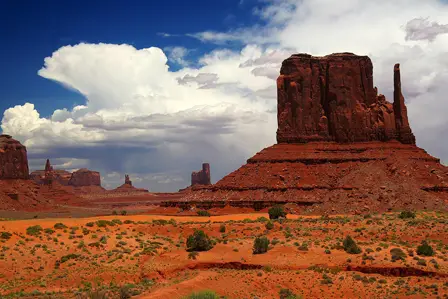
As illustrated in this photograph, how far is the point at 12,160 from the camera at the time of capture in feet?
449

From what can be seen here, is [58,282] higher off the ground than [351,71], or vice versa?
[351,71]

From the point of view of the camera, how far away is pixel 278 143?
91.4m

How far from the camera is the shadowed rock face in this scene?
88.8 metres

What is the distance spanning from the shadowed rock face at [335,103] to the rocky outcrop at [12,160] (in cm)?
7443

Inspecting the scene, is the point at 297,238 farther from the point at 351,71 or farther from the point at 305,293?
the point at 351,71

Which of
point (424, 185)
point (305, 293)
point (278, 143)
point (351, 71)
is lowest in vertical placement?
point (305, 293)

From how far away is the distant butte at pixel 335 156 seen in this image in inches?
2911

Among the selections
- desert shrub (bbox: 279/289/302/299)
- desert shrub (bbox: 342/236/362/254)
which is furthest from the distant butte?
desert shrub (bbox: 279/289/302/299)

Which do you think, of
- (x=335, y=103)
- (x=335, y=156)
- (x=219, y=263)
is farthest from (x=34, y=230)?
(x=335, y=103)

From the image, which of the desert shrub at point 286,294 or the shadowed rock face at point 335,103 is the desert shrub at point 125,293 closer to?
the desert shrub at point 286,294

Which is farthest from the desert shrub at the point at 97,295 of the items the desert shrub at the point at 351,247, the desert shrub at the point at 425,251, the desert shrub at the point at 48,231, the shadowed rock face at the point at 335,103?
the shadowed rock face at the point at 335,103

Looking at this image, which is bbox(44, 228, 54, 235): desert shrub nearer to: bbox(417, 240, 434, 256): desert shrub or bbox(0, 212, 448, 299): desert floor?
bbox(0, 212, 448, 299): desert floor

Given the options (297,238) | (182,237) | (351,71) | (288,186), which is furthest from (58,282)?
(351,71)

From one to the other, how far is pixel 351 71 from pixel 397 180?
76.2 feet
